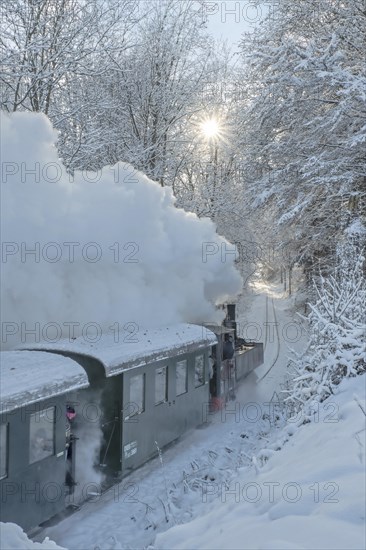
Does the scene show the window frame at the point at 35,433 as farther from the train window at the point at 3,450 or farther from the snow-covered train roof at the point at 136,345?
the snow-covered train roof at the point at 136,345

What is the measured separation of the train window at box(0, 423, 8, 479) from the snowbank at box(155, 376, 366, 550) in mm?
1986

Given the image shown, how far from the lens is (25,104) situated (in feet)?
52.2

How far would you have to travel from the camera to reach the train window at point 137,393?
31.0 feet

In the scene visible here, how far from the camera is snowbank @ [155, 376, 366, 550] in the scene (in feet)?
15.7

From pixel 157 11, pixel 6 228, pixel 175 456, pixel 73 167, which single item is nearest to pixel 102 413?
pixel 175 456

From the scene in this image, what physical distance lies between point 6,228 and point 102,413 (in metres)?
4.32

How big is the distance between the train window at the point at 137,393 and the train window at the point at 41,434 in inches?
78.5

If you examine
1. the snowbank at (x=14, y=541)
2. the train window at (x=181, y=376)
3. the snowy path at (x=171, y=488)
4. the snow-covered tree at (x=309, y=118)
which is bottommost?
the snowy path at (x=171, y=488)

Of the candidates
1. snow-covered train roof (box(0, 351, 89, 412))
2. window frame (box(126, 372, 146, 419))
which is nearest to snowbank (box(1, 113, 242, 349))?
window frame (box(126, 372, 146, 419))

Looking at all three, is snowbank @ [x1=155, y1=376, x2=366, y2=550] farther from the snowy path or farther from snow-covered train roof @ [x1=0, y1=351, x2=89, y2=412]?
snow-covered train roof @ [x1=0, y1=351, x2=89, y2=412]

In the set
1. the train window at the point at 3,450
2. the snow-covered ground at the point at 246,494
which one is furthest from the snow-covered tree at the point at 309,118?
the train window at the point at 3,450

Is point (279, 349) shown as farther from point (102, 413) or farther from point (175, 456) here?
point (102, 413)

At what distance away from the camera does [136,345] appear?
32.8ft

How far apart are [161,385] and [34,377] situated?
12.5ft
